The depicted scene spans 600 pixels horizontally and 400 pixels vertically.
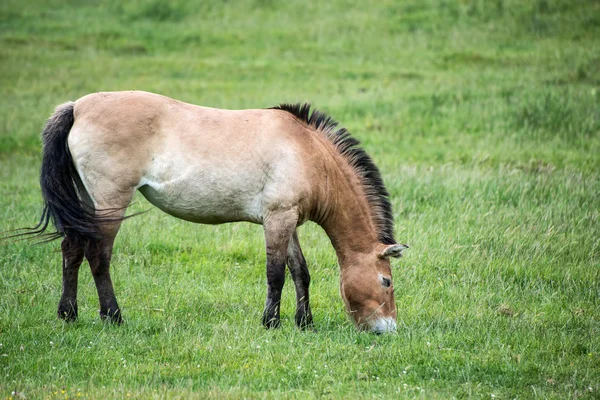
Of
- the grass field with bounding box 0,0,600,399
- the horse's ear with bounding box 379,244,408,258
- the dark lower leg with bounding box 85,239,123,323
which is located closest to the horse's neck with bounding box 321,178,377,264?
the horse's ear with bounding box 379,244,408,258

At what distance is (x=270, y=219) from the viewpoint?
612 centimetres

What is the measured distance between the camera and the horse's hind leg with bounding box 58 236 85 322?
617 cm

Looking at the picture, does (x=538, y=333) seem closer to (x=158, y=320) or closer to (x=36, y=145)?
(x=158, y=320)

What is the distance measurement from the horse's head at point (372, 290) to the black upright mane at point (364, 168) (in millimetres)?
230

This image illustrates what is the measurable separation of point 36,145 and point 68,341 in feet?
27.3

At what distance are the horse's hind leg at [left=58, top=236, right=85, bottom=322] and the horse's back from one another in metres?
0.50

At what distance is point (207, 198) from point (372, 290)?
5.35ft

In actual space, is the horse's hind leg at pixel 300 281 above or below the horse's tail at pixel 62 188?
below

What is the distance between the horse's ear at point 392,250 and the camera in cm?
600

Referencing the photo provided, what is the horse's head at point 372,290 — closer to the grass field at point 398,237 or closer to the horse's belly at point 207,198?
the grass field at point 398,237

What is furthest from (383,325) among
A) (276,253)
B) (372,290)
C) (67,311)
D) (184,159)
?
(67,311)

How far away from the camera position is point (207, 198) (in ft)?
20.2

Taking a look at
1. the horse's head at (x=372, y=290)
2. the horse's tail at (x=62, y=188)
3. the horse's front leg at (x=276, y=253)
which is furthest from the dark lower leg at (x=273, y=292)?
the horse's tail at (x=62, y=188)

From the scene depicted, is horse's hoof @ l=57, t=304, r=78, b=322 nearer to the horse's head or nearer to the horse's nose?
the horse's head
